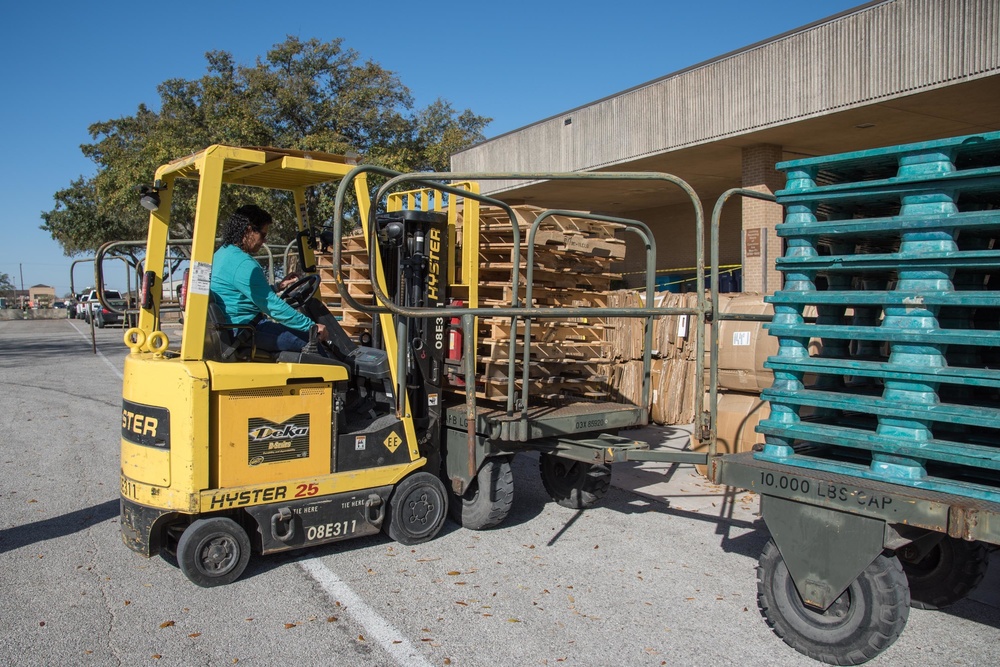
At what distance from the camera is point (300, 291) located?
220 inches

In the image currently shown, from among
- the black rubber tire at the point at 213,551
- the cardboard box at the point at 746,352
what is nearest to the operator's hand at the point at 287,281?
the black rubber tire at the point at 213,551

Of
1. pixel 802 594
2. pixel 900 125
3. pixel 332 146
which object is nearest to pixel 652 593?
pixel 802 594

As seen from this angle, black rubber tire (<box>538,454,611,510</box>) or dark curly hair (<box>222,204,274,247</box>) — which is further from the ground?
dark curly hair (<box>222,204,274,247</box>)

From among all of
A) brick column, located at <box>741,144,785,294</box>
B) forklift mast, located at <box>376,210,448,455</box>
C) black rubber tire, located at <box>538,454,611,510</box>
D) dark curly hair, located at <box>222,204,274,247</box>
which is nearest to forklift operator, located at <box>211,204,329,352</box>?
dark curly hair, located at <box>222,204,274,247</box>

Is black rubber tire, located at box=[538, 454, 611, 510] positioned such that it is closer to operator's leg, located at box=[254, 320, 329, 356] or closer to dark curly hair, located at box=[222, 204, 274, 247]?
operator's leg, located at box=[254, 320, 329, 356]

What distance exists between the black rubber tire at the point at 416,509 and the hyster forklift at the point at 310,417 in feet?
0.04

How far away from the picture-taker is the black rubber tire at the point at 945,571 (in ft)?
15.0

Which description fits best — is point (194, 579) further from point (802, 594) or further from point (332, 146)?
point (332, 146)

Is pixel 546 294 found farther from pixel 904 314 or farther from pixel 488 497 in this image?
pixel 904 314

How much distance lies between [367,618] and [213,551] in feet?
3.83

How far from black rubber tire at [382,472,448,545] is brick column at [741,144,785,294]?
10.9 metres

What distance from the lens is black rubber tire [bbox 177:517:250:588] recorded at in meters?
4.80

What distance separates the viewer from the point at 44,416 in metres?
11.8

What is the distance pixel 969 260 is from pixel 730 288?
1713 cm
